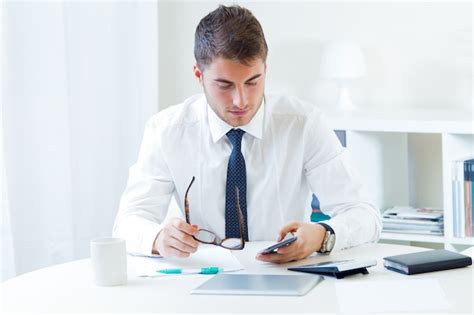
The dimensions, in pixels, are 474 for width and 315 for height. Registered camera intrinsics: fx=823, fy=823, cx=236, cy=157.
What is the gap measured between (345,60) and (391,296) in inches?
79.0

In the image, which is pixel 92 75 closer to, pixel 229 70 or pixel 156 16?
pixel 156 16

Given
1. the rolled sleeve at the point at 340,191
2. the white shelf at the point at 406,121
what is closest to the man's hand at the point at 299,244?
the rolled sleeve at the point at 340,191

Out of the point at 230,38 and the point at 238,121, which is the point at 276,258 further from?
the point at 230,38

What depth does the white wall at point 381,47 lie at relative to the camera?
352 cm

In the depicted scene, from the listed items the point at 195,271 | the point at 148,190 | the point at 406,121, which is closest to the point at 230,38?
the point at 148,190

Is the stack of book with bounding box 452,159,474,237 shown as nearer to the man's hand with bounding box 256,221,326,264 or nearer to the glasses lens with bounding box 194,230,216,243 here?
the man's hand with bounding box 256,221,326,264

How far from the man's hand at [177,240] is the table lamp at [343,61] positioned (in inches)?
67.8

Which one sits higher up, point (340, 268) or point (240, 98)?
point (240, 98)

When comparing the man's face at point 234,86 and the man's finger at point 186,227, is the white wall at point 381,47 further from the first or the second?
the man's finger at point 186,227

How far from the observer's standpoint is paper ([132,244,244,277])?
6.43 ft

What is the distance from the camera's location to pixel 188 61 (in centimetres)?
414

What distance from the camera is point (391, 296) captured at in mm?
1695

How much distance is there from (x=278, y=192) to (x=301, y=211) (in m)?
0.12

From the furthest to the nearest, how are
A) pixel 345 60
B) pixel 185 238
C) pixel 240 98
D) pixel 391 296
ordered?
1. pixel 345 60
2. pixel 240 98
3. pixel 185 238
4. pixel 391 296
